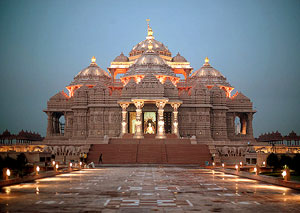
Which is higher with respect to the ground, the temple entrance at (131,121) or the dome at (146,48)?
the dome at (146,48)

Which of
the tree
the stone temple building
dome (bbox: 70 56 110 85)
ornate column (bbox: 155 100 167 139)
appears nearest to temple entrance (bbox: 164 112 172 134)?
the stone temple building

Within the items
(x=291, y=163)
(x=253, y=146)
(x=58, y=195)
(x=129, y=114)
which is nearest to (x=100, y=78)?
(x=129, y=114)

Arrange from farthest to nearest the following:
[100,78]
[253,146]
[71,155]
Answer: [100,78], [253,146], [71,155]

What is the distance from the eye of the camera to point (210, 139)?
193 ft

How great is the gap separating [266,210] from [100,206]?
4828mm

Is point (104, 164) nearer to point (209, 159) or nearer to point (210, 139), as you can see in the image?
point (209, 159)

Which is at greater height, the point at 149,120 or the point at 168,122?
the point at 149,120

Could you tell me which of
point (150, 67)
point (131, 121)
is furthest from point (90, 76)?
point (131, 121)

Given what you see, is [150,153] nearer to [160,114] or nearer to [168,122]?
[160,114]

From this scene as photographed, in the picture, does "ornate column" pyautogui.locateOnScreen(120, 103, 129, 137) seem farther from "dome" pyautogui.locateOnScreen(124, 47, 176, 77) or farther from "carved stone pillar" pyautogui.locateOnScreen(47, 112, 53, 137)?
"carved stone pillar" pyautogui.locateOnScreen(47, 112, 53, 137)

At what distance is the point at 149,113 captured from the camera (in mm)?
62125

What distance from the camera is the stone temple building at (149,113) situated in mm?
52969

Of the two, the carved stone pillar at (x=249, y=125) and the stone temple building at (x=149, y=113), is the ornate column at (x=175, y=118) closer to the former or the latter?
the stone temple building at (x=149, y=113)

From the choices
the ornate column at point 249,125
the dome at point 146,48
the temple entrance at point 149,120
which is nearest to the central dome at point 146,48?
the dome at point 146,48
